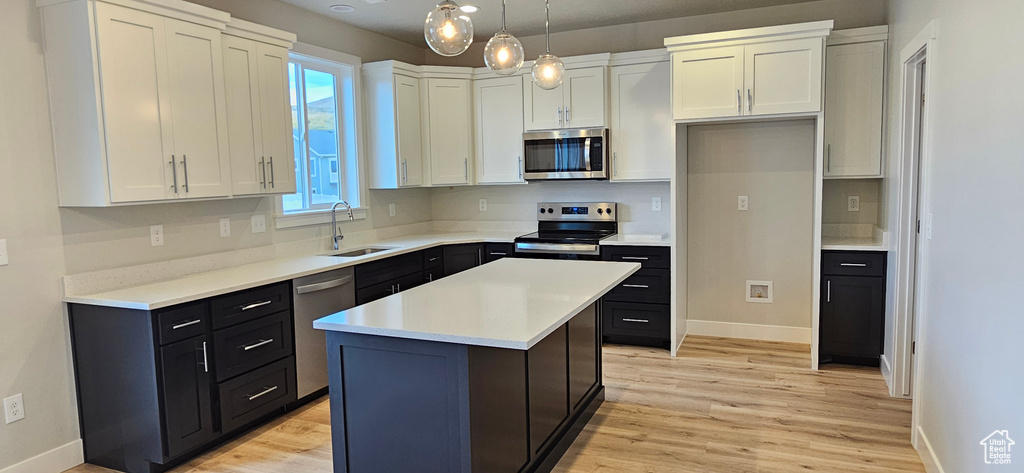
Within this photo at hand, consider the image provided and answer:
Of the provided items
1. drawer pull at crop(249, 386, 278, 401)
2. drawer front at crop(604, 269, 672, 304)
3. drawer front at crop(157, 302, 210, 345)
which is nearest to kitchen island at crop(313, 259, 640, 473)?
drawer front at crop(157, 302, 210, 345)

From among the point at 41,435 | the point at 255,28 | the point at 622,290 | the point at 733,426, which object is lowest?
the point at 733,426

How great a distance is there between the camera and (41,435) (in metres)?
2.83

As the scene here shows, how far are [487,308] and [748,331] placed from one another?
3.24 meters

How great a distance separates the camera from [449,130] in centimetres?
520

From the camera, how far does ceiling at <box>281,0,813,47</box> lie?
14.0 feet

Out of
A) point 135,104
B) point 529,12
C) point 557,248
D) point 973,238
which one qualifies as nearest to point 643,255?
point 557,248

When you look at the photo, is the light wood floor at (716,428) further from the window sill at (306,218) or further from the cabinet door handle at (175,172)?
the cabinet door handle at (175,172)

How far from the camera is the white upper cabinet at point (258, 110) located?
340 centimetres

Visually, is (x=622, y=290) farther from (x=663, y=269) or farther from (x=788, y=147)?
(x=788, y=147)

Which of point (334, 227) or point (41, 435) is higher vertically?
point (334, 227)

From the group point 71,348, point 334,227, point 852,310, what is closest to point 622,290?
point 852,310

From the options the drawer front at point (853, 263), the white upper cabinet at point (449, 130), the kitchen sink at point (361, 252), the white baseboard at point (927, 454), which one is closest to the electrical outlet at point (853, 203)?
the drawer front at point (853, 263)

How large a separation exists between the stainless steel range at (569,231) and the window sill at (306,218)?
137cm

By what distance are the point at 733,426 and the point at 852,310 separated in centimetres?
143
